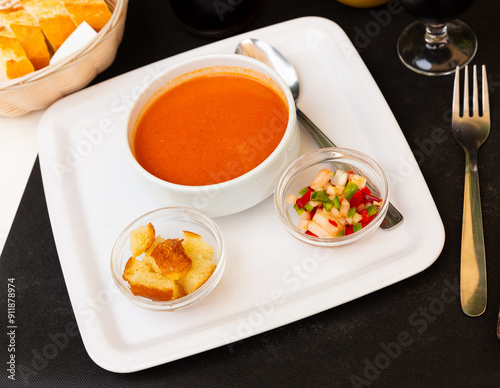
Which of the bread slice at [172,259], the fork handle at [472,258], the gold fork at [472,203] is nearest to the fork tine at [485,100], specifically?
the gold fork at [472,203]

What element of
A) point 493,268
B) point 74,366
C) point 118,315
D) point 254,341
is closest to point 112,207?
point 118,315

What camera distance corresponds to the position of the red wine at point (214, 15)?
2000 millimetres

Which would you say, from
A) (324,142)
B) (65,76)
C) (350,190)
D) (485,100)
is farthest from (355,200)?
(65,76)

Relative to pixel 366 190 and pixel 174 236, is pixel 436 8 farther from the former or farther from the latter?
pixel 174 236

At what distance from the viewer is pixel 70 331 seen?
5.33 feet

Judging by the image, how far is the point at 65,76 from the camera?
1885 mm

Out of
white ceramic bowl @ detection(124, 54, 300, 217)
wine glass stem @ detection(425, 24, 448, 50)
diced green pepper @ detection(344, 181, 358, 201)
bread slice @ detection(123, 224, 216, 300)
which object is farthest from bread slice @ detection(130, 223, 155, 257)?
wine glass stem @ detection(425, 24, 448, 50)

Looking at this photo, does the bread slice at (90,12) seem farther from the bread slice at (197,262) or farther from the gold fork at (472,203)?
the gold fork at (472,203)

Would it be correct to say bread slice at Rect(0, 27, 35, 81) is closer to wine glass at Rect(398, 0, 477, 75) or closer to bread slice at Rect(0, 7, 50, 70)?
bread slice at Rect(0, 7, 50, 70)

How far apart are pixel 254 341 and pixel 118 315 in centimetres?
37

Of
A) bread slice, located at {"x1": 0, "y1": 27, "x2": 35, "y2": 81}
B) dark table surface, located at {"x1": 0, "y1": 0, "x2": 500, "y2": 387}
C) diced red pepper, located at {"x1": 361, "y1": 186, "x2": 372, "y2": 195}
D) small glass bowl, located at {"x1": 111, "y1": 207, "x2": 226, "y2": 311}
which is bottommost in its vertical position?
dark table surface, located at {"x1": 0, "y1": 0, "x2": 500, "y2": 387}

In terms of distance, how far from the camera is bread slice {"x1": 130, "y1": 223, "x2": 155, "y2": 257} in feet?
5.10

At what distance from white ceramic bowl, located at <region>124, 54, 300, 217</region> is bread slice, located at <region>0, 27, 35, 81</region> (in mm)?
418

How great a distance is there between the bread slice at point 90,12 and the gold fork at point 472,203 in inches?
45.6
